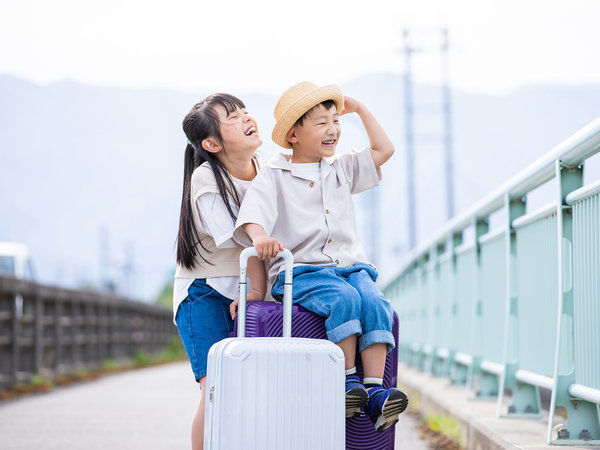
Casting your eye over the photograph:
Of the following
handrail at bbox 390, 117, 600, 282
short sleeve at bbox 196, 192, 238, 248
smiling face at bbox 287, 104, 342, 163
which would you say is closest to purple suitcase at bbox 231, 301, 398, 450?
short sleeve at bbox 196, 192, 238, 248

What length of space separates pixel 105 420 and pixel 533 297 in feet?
12.8

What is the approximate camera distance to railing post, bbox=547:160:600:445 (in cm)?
396

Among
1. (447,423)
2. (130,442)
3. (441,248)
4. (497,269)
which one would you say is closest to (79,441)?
(130,442)

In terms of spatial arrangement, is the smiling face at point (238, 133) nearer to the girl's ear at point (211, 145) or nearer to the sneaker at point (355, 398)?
the girl's ear at point (211, 145)

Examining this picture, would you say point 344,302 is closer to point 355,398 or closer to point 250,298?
point 355,398

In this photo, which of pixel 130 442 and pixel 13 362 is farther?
pixel 13 362

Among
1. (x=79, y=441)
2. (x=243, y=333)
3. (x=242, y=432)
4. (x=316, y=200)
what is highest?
(x=316, y=200)

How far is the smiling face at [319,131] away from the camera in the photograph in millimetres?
3789

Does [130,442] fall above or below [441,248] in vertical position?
below

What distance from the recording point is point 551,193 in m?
4.39

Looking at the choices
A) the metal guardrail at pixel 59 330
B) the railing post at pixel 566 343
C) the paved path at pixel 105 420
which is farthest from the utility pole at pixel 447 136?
the railing post at pixel 566 343

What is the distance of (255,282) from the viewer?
371 centimetres

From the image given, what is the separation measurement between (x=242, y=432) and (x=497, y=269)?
10.9 ft

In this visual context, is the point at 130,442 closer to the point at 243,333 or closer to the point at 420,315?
the point at 243,333
